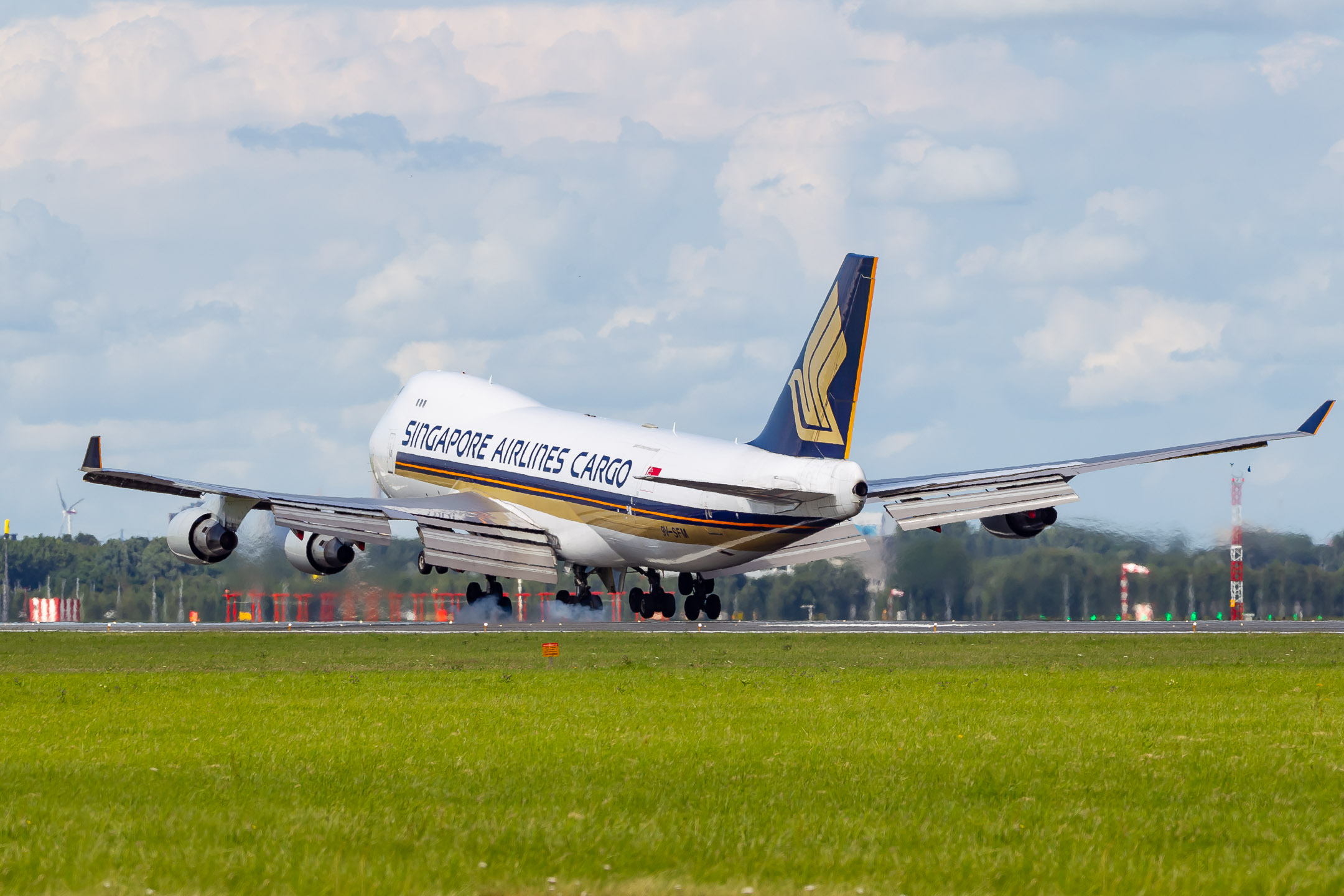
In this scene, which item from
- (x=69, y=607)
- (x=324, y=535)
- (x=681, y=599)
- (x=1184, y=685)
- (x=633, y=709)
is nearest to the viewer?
(x=633, y=709)

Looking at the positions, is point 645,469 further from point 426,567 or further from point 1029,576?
point 1029,576

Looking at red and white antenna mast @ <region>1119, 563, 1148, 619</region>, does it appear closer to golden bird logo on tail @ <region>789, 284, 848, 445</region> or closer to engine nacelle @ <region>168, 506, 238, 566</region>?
golden bird logo on tail @ <region>789, 284, 848, 445</region>

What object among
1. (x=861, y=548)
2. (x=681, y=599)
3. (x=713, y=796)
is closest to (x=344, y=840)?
(x=713, y=796)

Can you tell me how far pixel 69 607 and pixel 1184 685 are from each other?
263ft

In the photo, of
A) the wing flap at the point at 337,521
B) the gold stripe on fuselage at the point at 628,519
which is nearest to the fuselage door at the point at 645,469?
the gold stripe on fuselage at the point at 628,519

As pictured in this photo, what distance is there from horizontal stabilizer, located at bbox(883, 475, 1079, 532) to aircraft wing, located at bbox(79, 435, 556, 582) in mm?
15671

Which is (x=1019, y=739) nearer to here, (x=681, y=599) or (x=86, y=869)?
(x=86, y=869)

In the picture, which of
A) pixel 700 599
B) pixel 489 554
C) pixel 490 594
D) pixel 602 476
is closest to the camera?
pixel 602 476

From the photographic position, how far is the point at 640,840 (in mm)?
13633

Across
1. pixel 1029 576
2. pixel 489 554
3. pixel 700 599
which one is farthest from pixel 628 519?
pixel 1029 576

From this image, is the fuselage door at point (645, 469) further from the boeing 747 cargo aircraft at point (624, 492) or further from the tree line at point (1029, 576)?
the tree line at point (1029, 576)

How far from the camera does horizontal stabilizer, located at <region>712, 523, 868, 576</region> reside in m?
58.2

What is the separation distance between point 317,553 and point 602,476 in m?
13.2

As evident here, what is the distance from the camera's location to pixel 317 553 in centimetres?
6700
